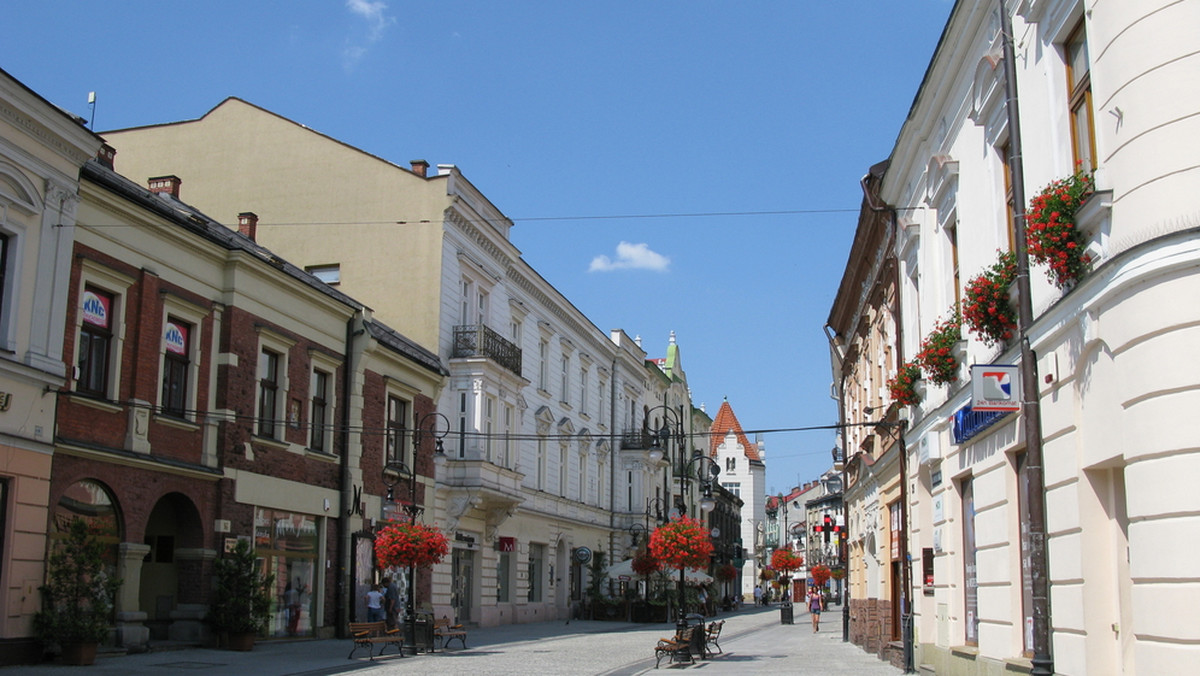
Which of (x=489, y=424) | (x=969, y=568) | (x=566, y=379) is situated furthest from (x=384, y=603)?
(x=566, y=379)

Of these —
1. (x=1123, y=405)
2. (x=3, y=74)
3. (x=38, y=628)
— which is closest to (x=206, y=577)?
(x=38, y=628)

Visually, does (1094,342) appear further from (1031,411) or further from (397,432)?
(397,432)

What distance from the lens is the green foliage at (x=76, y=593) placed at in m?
17.4

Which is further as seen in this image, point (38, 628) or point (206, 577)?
point (206, 577)

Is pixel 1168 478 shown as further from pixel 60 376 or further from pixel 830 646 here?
pixel 830 646

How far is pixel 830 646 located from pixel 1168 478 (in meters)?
22.9

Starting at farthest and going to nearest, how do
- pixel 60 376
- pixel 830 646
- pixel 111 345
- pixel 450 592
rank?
pixel 450 592 → pixel 830 646 → pixel 111 345 → pixel 60 376

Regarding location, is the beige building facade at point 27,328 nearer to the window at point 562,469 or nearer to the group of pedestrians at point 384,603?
the group of pedestrians at point 384,603

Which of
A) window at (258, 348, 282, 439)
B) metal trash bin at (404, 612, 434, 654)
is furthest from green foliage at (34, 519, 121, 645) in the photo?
metal trash bin at (404, 612, 434, 654)

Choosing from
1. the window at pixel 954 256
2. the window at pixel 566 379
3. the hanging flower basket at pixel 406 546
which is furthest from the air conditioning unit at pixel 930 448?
the window at pixel 566 379

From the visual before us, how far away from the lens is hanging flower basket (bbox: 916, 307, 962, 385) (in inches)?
562

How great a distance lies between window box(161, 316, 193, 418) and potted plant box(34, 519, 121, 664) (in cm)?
370

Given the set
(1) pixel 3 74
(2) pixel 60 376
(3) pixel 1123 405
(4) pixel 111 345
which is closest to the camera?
(3) pixel 1123 405

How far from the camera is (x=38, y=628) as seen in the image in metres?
17.4
